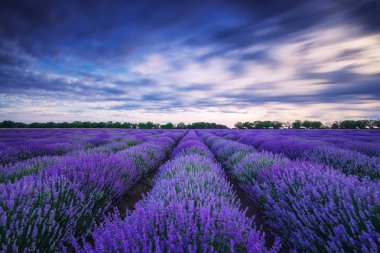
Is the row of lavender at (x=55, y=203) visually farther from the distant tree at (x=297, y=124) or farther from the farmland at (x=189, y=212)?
the distant tree at (x=297, y=124)

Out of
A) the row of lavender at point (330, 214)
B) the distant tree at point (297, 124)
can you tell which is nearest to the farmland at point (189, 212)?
the row of lavender at point (330, 214)

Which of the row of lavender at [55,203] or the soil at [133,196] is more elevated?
the row of lavender at [55,203]

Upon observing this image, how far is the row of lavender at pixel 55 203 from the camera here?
60.9 inches

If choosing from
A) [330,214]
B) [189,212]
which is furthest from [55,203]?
[330,214]

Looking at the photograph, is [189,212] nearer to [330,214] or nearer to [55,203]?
[330,214]

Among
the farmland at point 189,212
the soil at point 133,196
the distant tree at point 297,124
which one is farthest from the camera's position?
the distant tree at point 297,124

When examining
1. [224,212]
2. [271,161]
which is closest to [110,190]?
[224,212]

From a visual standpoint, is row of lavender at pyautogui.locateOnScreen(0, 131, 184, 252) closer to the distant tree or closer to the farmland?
the farmland

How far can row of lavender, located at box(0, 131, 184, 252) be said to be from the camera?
1.55 metres

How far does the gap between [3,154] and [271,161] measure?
6828 millimetres

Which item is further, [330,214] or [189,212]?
[189,212]

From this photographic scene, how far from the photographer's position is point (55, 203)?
204 cm

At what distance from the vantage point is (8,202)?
5.30 ft

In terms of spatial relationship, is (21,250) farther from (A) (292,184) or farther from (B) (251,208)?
(B) (251,208)
